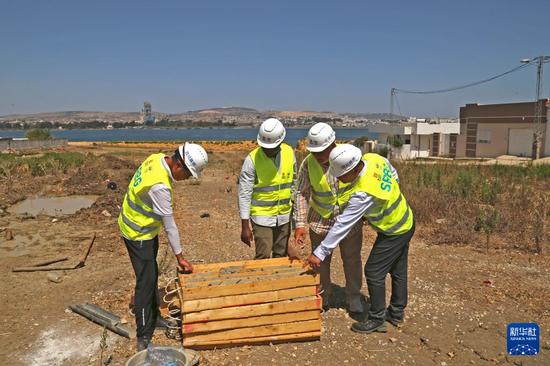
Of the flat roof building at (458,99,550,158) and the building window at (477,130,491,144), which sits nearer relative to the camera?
the flat roof building at (458,99,550,158)

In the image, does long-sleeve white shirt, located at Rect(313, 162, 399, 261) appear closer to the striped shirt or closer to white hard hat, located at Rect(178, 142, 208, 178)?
the striped shirt

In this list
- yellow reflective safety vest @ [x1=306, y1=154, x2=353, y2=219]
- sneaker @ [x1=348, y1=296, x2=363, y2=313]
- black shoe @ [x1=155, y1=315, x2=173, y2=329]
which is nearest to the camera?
black shoe @ [x1=155, y1=315, x2=173, y2=329]

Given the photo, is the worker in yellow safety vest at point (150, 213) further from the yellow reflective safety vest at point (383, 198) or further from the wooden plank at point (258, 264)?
the yellow reflective safety vest at point (383, 198)

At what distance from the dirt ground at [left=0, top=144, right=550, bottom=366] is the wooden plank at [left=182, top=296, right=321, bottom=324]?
1.08 ft

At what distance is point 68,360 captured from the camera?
3.93 metres

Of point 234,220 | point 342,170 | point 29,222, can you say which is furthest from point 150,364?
point 29,222

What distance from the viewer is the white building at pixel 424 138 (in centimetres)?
4003

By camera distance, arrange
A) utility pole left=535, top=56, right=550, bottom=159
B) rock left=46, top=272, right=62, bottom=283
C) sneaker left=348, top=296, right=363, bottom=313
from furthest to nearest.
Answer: utility pole left=535, top=56, right=550, bottom=159, rock left=46, top=272, right=62, bottom=283, sneaker left=348, top=296, right=363, bottom=313

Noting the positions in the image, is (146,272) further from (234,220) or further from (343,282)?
(234,220)

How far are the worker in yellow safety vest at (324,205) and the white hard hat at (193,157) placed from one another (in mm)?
1050

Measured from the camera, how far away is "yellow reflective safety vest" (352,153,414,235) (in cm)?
387

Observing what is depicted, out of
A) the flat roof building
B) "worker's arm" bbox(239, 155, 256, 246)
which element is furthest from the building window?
"worker's arm" bbox(239, 155, 256, 246)

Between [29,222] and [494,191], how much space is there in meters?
10.7

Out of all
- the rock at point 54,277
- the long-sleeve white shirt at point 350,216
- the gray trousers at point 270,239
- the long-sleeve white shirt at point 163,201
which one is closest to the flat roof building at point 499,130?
the gray trousers at point 270,239
